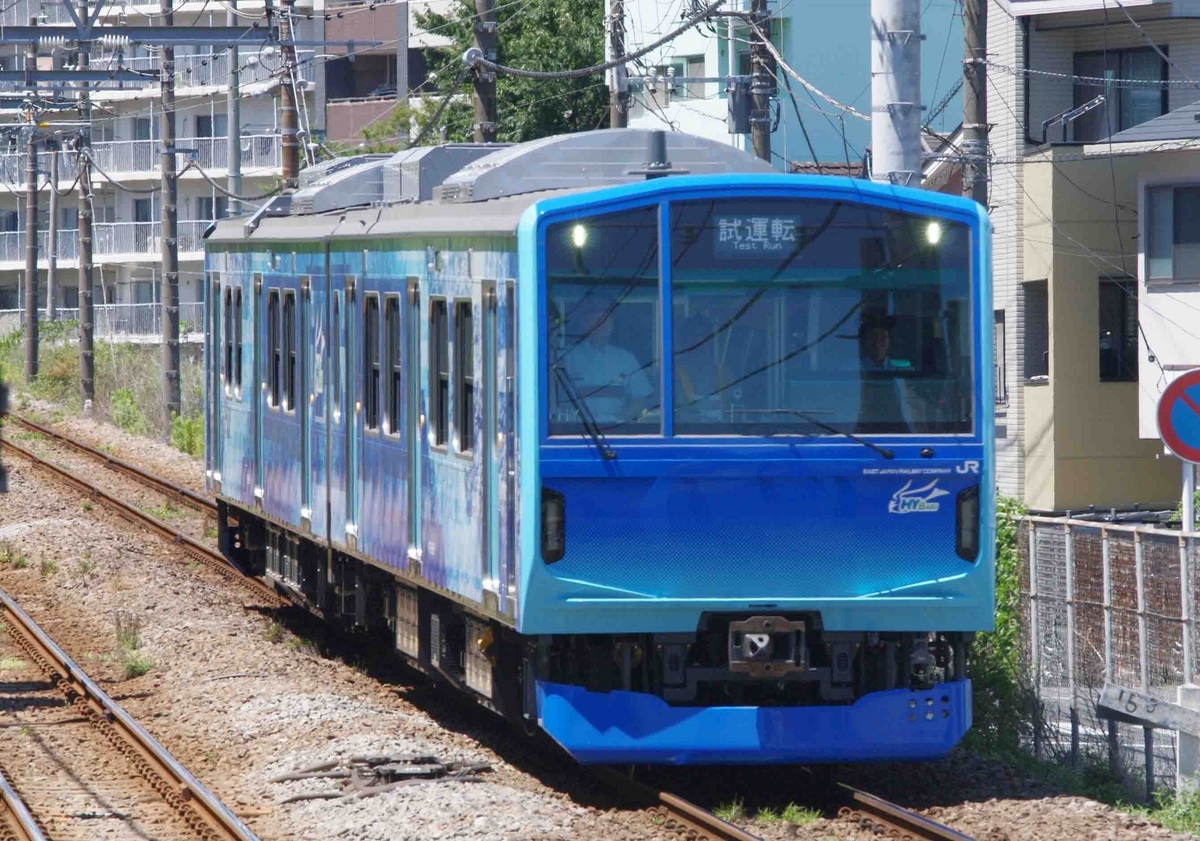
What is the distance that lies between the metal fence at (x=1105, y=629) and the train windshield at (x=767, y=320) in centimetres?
238

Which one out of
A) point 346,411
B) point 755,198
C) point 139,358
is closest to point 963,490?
point 755,198

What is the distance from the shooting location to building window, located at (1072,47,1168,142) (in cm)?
2461

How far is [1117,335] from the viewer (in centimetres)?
2458

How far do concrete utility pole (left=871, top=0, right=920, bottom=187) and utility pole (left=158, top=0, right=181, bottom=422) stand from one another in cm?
1923

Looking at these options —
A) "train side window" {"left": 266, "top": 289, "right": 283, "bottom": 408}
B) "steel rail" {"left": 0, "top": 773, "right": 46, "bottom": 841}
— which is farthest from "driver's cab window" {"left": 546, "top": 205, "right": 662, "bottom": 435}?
"train side window" {"left": 266, "top": 289, "right": 283, "bottom": 408}

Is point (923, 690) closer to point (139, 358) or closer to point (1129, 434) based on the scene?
point (1129, 434)

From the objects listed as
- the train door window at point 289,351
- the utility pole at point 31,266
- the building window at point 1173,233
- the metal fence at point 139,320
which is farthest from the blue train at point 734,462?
the metal fence at point 139,320

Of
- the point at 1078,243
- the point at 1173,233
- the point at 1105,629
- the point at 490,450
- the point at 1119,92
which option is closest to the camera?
the point at 490,450

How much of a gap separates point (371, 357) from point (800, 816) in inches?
161

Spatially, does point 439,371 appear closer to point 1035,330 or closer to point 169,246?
point 1035,330

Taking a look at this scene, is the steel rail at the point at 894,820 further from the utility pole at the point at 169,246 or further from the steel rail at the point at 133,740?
the utility pole at the point at 169,246

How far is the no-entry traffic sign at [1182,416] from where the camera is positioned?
32.0 feet

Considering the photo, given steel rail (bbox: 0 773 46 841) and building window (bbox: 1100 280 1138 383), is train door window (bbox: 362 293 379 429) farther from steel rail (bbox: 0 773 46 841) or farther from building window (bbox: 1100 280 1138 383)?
building window (bbox: 1100 280 1138 383)

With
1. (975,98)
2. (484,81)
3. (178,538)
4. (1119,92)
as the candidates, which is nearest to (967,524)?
(975,98)
